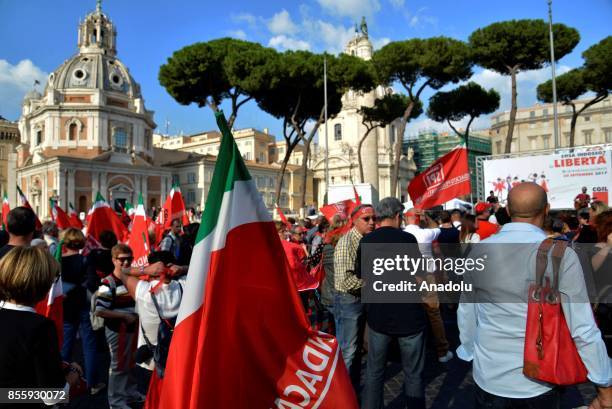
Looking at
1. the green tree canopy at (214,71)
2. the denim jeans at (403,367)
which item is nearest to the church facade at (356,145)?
the green tree canopy at (214,71)

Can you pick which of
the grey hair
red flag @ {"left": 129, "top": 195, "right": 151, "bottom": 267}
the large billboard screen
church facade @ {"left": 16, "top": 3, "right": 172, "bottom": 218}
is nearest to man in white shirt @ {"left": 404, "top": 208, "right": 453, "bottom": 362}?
the grey hair

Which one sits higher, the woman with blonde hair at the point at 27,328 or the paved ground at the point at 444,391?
the woman with blonde hair at the point at 27,328

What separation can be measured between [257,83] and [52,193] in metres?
28.4

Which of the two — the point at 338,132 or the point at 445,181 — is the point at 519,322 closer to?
the point at 445,181

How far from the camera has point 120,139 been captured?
1871 inches

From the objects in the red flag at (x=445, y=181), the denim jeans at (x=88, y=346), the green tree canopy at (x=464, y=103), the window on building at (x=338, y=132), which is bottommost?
the denim jeans at (x=88, y=346)

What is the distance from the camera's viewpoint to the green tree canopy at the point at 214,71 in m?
22.7

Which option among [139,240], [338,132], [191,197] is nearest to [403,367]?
[139,240]

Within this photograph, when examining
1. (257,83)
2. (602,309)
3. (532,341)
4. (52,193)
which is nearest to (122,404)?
(532,341)

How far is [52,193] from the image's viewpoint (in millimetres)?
40844

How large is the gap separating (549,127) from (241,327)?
2369 inches

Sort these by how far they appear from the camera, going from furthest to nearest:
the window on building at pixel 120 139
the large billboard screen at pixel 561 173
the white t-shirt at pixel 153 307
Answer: the window on building at pixel 120 139, the large billboard screen at pixel 561 173, the white t-shirt at pixel 153 307

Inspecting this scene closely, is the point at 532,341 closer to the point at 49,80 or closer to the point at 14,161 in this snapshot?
the point at 49,80

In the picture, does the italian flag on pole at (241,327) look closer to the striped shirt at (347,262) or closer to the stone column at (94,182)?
the striped shirt at (347,262)
